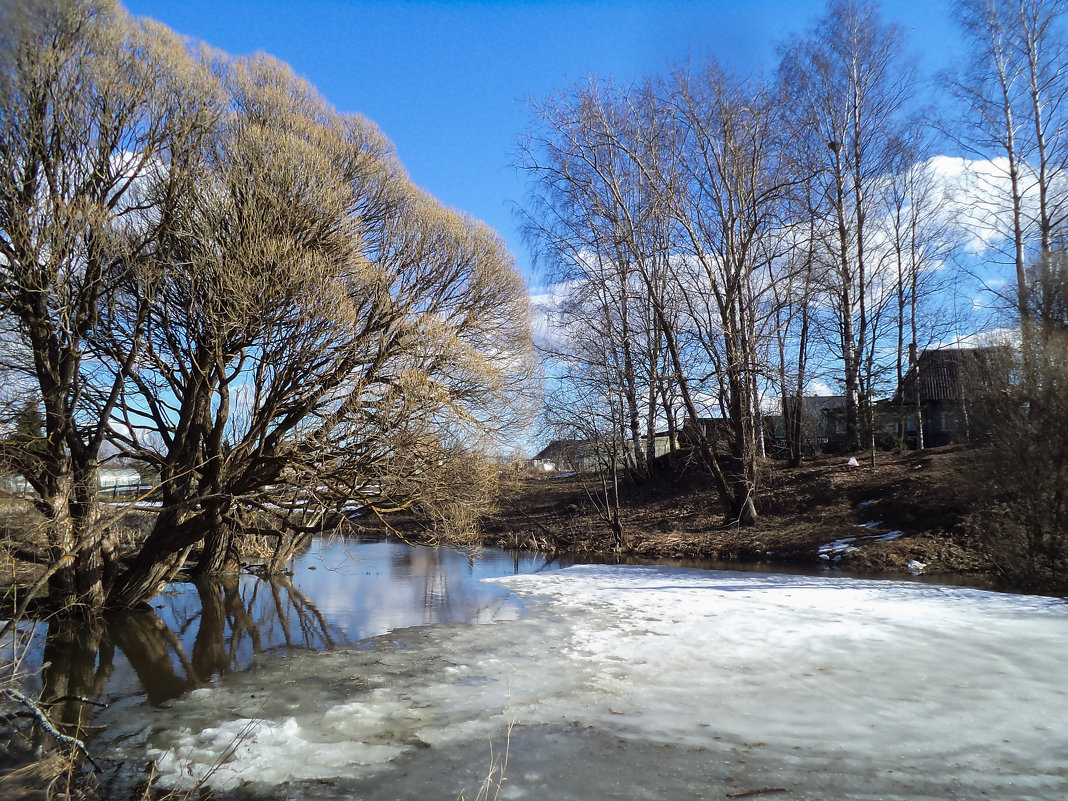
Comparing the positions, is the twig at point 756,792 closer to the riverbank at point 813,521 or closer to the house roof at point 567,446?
the riverbank at point 813,521

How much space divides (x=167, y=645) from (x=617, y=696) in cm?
695

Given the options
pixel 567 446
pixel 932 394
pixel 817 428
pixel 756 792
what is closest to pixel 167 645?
pixel 756 792

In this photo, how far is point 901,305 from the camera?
2152 cm

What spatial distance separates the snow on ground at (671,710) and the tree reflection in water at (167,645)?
2.68 ft

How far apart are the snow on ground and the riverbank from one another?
11.4 feet

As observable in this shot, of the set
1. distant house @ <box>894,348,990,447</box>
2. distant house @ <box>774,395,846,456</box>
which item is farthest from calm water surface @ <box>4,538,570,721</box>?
distant house @ <box>894,348,990,447</box>

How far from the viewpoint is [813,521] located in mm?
16031

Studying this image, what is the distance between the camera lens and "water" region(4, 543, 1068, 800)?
450 cm

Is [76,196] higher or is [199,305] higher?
[76,196]

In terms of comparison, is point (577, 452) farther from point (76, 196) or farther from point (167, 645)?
point (76, 196)

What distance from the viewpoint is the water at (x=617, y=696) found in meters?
4.50

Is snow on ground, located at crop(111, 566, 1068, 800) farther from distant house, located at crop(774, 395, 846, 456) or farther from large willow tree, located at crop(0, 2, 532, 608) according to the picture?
distant house, located at crop(774, 395, 846, 456)

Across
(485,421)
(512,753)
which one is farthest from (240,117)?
(512,753)

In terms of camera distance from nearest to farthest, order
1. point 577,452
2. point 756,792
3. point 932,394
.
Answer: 1. point 756,792
2. point 577,452
3. point 932,394
